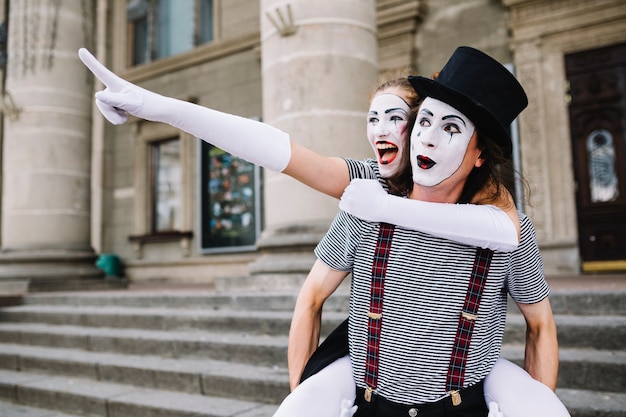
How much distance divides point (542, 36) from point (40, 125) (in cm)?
789

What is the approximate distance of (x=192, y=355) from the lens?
183 inches

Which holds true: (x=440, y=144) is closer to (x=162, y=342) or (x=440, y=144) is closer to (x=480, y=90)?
(x=480, y=90)

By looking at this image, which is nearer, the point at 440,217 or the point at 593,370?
the point at 440,217

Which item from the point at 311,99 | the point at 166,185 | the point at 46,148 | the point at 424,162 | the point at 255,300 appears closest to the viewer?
the point at 424,162

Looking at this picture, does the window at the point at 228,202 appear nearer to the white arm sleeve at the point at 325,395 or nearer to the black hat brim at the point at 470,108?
the white arm sleeve at the point at 325,395

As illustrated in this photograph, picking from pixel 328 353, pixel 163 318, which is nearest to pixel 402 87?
pixel 328 353

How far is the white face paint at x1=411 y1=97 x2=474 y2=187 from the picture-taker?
62.7 inches

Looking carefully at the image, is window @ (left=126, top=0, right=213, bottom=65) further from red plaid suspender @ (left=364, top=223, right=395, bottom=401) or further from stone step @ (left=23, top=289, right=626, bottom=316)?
red plaid suspender @ (left=364, top=223, right=395, bottom=401)

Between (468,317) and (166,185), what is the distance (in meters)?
11.2

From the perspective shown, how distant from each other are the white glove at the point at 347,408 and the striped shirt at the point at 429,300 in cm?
9

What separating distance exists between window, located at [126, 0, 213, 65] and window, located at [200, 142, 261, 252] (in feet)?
9.07

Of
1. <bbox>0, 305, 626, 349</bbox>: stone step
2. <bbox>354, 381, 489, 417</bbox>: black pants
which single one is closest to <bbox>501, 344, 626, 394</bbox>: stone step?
<bbox>0, 305, 626, 349</bbox>: stone step

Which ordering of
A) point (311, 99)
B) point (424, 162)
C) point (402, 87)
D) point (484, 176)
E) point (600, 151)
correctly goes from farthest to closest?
point (600, 151)
point (311, 99)
point (402, 87)
point (484, 176)
point (424, 162)

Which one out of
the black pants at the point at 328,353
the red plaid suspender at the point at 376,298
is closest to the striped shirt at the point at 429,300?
the red plaid suspender at the point at 376,298
